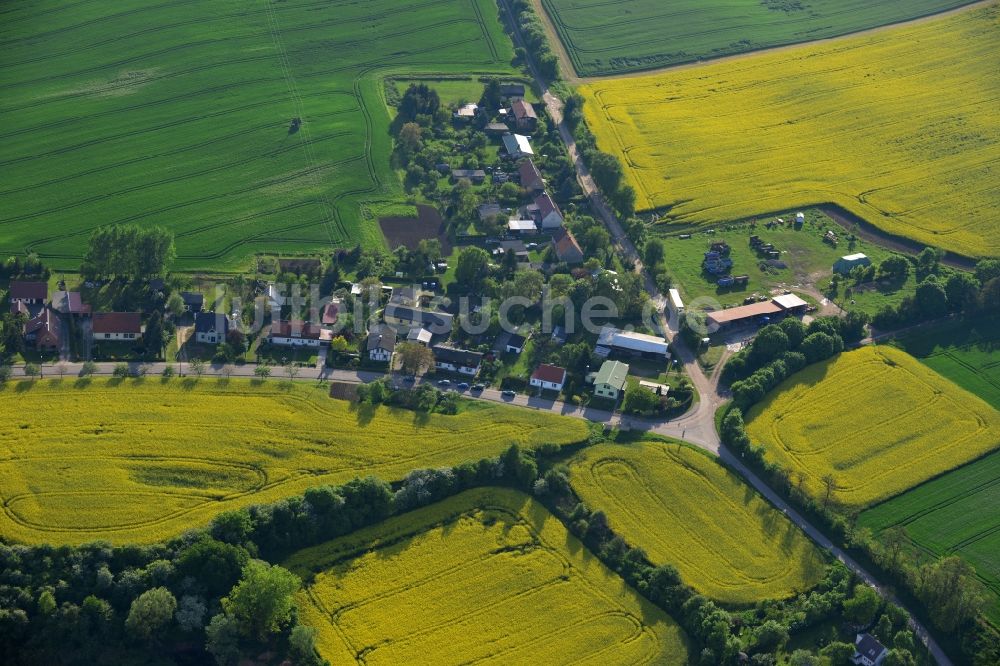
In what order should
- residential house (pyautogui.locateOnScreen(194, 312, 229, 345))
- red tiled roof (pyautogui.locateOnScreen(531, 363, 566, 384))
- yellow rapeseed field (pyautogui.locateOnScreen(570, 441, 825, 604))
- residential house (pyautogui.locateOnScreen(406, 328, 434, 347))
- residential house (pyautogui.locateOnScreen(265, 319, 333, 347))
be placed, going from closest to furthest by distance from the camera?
yellow rapeseed field (pyautogui.locateOnScreen(570, 441, 825, 604)), red tiled roof (pyautogui.locateOnScreen(531, 363, 566, 384)), residential house (pyautogui.locateOnScreen(194, 312, 229, 345)), residential house (pyautogui.locateOnScreen(265, 319, 333, 347)), residential house (pyautogui.locateOnScreen(406, 328, 434, 347))

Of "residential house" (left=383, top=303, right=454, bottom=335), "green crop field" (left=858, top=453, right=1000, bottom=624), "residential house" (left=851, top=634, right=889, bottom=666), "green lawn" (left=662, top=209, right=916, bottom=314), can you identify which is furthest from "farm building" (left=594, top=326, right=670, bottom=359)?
"residential house" (left=851, top=634, right=889, bottom=666)

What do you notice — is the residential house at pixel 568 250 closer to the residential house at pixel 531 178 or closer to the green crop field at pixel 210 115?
the residential house at pixel 531 178

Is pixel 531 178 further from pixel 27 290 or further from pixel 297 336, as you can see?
pixel 27 290

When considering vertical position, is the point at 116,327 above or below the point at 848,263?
above

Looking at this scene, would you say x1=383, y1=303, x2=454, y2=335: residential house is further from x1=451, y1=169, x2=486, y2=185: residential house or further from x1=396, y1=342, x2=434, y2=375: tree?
x1=451, y1=169, x2=486, y2=185: residential house

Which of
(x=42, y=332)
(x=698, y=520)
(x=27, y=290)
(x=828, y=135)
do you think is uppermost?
(x=27, y=290)

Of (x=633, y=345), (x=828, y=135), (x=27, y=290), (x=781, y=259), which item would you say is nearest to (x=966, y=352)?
(x=781, y=259)
